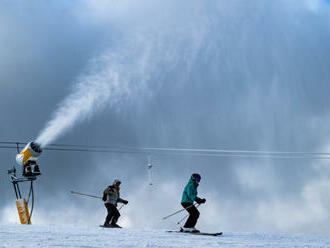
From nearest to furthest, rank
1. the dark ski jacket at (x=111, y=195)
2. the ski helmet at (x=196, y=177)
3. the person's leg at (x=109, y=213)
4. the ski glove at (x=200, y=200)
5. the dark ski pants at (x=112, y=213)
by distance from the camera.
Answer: the ski helmet at (x=196, y=177) < the ski glove at (x=200, y=200) < the person's leg at (x=109, y=213) < the dark ski pants at (x=112, y=213) < the dark ski jacket at (x=111, y=195)

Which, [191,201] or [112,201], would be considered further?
[112,201]

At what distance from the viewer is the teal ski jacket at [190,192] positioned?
15.0 metres

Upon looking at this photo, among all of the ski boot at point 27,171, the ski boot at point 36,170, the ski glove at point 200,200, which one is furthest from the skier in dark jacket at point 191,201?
the ski boot at point 27,171

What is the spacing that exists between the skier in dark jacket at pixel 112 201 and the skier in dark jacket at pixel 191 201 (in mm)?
4088

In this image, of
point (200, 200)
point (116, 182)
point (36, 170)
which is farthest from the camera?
point (36, 170)

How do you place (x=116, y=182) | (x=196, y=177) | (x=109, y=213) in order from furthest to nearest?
1. (x=116, y=182)
2. (x=109, y=213)
3. (x=196, y=177)

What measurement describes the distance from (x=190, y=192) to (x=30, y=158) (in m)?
9.21

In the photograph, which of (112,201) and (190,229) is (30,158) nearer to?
(112,201)

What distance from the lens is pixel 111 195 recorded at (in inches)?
725

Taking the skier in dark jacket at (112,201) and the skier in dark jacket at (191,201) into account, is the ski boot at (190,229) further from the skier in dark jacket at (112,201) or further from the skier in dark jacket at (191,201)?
the skier in dark jacket at (112,201)

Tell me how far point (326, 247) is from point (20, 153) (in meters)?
14.2

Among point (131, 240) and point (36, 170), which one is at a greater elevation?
point (36, 170)

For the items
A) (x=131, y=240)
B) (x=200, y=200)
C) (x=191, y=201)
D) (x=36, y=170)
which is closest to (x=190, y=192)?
(x=191, y=201)

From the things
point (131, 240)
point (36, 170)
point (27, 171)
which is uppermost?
point (36, 170)
